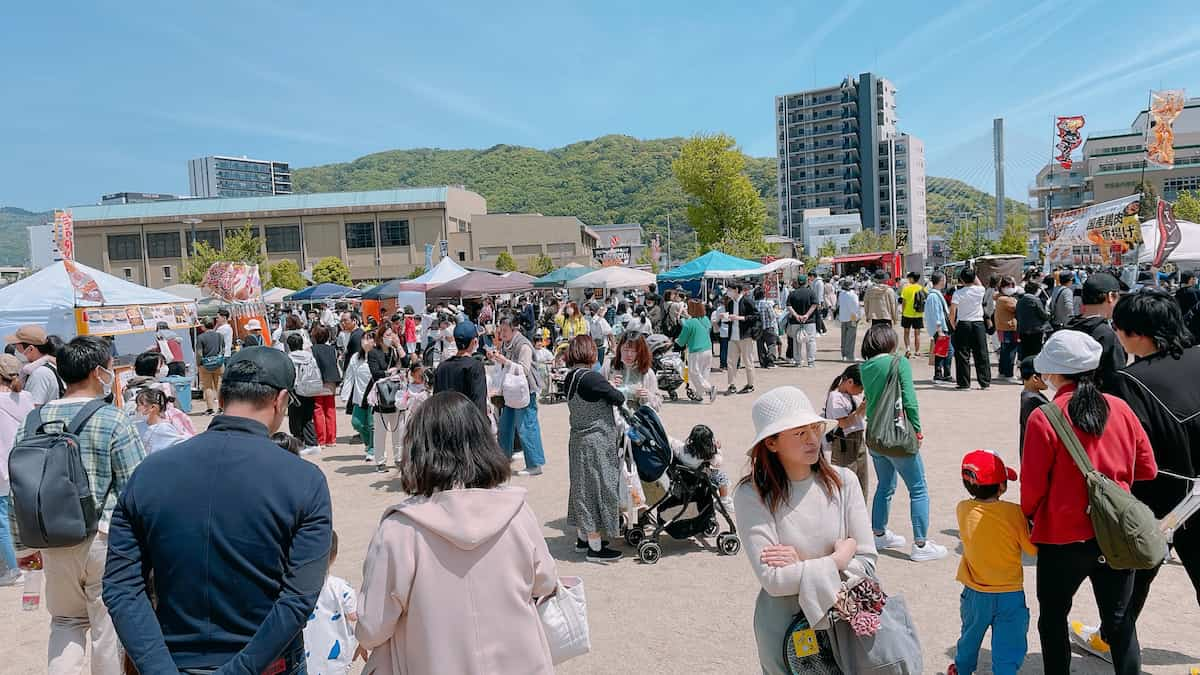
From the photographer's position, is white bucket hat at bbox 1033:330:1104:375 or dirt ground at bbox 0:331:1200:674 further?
dirt ground at bbox 0:331:1200:674

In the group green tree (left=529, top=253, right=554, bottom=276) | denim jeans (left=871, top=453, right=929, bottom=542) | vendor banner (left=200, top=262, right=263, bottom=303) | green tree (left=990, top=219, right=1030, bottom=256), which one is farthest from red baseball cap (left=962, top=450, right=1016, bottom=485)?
green tree (left=990, top=219, right=1030, bottom=256)

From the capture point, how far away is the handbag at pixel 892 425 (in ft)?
16.8

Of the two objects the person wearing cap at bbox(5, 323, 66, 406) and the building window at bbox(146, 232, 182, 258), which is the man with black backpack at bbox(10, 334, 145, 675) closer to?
the person wearing cap at bbox(5, 323, 66, 406)

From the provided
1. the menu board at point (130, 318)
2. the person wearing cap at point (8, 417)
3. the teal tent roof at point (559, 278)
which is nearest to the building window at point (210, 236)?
the teal tent roof at point (559, 278)

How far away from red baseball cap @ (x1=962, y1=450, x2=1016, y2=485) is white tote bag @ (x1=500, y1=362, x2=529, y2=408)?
4.89 m

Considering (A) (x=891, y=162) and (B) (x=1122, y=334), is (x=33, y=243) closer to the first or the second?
(B) (x=1122, y=334)

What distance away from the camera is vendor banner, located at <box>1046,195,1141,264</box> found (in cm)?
1898

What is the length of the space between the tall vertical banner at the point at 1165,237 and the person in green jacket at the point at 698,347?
1134 cm

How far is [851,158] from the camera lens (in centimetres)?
11056

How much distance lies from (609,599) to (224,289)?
15.8 meters

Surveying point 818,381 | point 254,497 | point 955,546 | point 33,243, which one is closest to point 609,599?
point 955,546

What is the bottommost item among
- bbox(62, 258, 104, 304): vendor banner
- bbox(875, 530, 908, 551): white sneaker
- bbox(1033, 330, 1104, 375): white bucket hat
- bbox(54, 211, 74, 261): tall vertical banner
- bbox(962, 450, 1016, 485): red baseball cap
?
bbox(875, 530, 908, 551): white sneaker

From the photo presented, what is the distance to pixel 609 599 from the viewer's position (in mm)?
5156

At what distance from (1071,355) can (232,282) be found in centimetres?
1835
